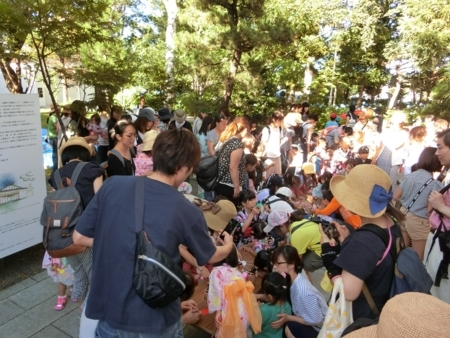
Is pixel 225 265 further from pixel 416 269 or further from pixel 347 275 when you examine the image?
pixel 416 269

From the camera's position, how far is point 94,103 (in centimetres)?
573

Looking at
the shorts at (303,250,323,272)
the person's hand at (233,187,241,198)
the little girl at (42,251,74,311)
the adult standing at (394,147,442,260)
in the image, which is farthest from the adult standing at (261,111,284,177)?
the little girl at (42,251,74,311)

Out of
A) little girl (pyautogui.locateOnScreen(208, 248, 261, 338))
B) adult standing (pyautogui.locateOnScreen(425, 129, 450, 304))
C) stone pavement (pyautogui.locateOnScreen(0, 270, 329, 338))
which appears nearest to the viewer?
little girl (pyautogui.locateOnScreen(208, 248, 261, 338))

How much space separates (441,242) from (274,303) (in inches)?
53.8

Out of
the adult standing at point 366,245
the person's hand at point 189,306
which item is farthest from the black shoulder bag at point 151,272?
the person's hand at point 189,306

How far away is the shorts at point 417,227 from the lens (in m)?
3.53

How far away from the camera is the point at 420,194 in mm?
3459

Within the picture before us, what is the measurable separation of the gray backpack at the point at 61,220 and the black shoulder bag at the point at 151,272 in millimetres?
1221

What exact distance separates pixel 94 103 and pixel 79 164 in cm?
335

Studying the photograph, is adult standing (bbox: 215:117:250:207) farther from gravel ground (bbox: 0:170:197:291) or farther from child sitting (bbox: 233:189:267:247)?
gravel ground (bbox: 0:170:197:291)

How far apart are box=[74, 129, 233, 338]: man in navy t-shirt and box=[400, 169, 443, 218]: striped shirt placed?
8.90 ft

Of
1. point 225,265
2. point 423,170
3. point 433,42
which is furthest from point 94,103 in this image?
point 433,42

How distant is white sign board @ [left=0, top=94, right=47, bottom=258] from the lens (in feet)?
11.3

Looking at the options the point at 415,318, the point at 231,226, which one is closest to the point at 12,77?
the point at 231,226
